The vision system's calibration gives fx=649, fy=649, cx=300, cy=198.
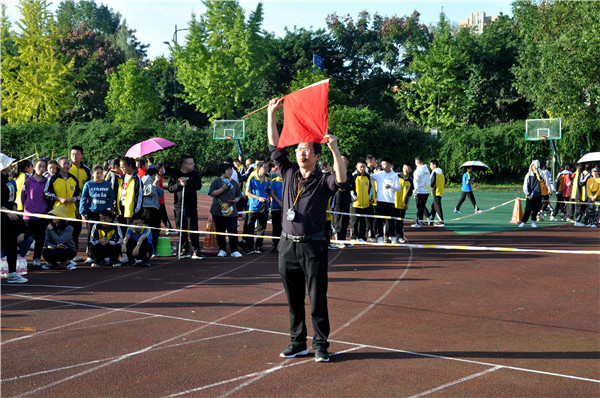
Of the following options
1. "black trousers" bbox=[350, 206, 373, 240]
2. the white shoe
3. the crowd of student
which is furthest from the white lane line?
"black trousers" bbox=[350, 206, 373, 240]

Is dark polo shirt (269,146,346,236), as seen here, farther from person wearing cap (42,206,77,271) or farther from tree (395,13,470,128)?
tree (395,13,470,128)

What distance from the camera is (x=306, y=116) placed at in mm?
6582

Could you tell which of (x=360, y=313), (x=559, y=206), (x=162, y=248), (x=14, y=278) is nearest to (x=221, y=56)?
(x=559, y=206)

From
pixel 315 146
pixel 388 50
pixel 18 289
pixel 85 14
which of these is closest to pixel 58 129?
pixel 388 50

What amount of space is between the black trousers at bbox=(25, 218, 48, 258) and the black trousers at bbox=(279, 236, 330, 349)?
705 cm

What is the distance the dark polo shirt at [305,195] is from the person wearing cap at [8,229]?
16.8 ft

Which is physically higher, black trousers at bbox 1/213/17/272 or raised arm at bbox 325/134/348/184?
raised arm at bbox 325/134/348/184

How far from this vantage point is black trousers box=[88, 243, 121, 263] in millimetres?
12305

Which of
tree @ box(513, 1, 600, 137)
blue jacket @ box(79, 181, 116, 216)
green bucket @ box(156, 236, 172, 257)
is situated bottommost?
green bucket @ box(156, 236, 172, 257)

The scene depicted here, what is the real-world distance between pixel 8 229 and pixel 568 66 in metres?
32.1

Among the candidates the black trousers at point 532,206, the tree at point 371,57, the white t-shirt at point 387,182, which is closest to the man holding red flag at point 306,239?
the white t-shirt at point 387,182

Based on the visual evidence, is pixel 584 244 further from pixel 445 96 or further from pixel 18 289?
pixel 445 96

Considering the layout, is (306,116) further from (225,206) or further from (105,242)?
(225,206)

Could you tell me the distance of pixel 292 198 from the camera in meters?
6.46
